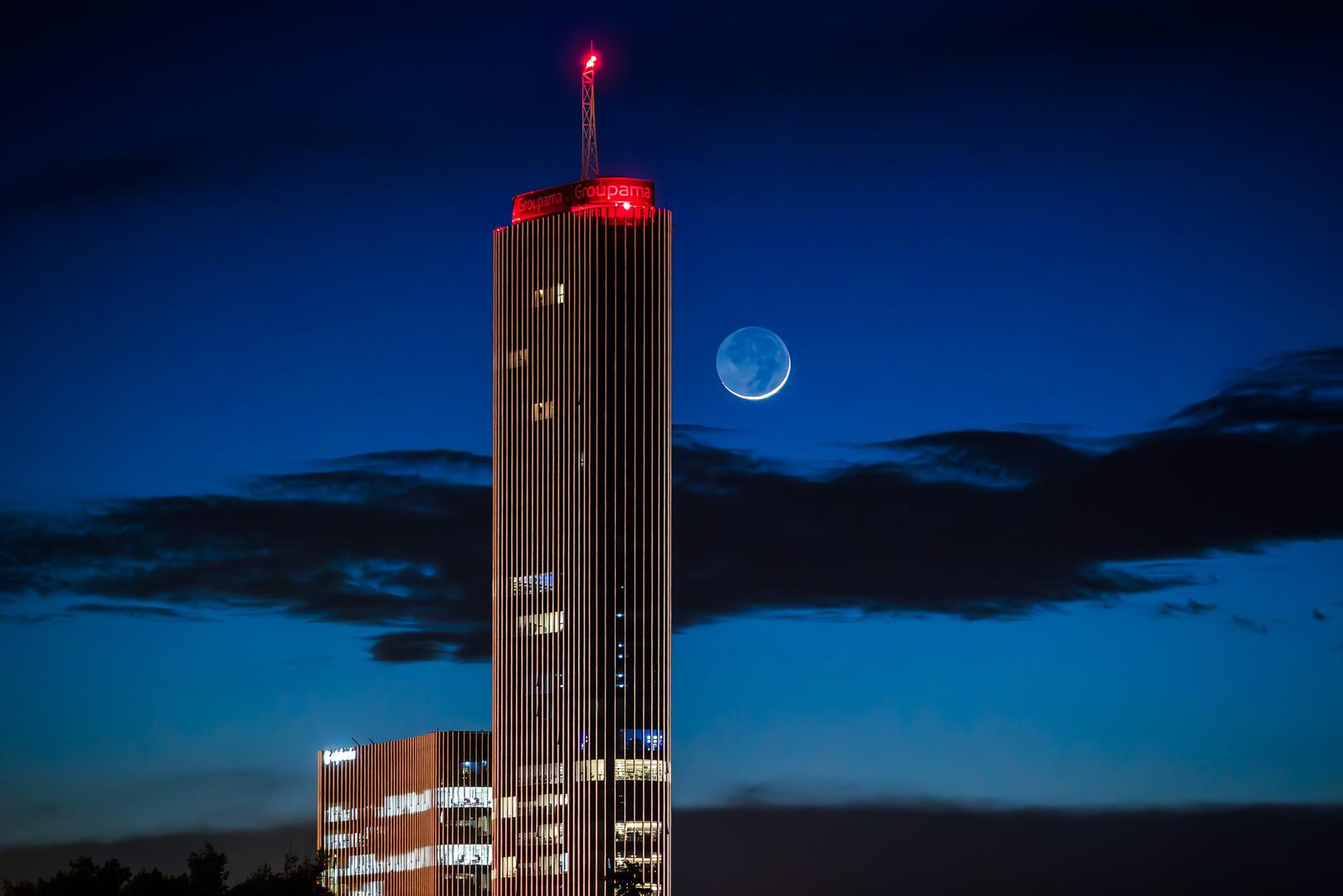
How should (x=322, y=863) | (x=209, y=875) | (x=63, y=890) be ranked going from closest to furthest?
1. (x=63, y=890)
2. (x=209, y=875)
3. (x=322, y=863)

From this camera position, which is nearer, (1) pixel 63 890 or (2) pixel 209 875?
(1) pixel 63 890

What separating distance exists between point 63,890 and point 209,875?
1648cm

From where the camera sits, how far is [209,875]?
6993 inches

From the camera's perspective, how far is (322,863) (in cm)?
19425

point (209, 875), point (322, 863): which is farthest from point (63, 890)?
point (322, 863)

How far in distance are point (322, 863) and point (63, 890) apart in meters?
34.7

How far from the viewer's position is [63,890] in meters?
164

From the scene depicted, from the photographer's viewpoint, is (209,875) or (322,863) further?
(322,863)

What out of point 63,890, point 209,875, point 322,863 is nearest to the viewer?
point 63,890

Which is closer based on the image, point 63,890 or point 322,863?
point 63,890

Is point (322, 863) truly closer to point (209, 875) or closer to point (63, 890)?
point (209, 875)
